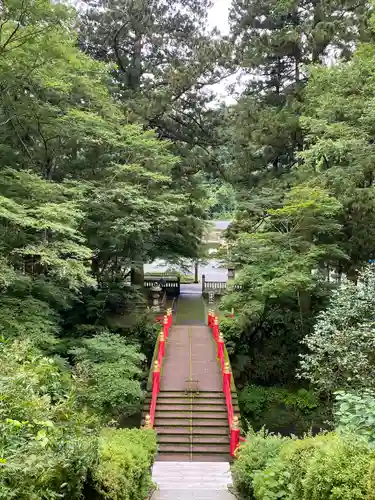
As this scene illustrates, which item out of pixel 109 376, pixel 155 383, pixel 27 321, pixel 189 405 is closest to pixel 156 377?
pixel 155 383

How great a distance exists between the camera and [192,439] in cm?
1015

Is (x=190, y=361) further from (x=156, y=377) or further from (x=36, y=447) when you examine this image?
(x=36, y=447)

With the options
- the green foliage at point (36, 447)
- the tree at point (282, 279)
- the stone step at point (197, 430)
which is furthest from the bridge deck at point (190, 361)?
the green foliage at point (36, 447)

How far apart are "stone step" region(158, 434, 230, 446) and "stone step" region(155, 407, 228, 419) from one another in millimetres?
568

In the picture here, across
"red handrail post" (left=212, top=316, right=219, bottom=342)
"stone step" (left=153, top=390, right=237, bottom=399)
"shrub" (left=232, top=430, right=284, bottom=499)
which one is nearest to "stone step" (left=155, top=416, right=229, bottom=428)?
"stone step" (left=153, top=390, right=237, bottom=399)

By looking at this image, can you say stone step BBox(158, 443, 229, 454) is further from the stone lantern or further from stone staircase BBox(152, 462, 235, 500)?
the stone lantern

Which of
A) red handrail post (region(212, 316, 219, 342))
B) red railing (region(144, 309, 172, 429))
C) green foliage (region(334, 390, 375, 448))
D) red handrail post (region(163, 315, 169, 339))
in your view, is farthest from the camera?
red handrail post (region(163, 315, 169, 339))

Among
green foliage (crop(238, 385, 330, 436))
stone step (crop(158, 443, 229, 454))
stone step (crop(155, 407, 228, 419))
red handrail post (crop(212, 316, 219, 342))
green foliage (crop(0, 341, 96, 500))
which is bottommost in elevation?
green foliage (crop(238, 385, 330, 436))

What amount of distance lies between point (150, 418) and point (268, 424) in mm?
5253

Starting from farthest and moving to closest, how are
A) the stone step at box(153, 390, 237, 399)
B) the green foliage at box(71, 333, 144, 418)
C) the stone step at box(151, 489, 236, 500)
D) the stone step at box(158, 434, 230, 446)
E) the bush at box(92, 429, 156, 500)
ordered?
the stone step at box(153, 390, 237, 399) → the stone step at box(158, 434, 230, 446) → the green foliage at box(71, 333, 144, 418) → the stone step at box(151, 489, 236, 500) → the bush at box(92, 429, 156, 500)

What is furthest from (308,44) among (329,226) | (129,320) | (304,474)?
(304,474)

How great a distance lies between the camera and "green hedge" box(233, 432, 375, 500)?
363 centimetres

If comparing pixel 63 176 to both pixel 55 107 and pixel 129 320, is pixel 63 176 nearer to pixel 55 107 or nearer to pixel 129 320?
pixel 55 107

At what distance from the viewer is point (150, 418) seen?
32.1 ft
